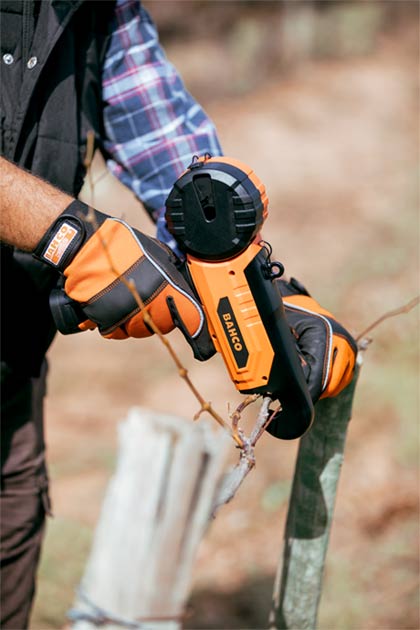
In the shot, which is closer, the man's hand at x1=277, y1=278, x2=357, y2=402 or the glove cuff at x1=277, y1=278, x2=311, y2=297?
the man's hand at x1=277, y1=278, x2=357, y2=402

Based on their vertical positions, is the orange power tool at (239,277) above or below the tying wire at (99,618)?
above

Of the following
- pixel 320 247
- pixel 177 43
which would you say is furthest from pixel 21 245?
pixel 177 43

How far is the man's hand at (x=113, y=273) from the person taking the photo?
6.21ft

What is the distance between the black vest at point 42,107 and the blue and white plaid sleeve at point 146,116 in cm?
5

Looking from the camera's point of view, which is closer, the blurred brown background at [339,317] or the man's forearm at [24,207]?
the man's forearm at [24,207]

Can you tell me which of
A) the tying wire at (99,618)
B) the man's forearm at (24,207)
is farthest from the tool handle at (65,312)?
the tying wire at (99,618)

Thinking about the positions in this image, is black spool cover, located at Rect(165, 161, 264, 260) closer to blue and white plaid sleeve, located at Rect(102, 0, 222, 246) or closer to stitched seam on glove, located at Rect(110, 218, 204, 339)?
stitched seam on glove, located at Rect(110, 218, 204, 339)

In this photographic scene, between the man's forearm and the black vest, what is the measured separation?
0.96 ft

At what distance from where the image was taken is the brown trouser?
276 centimetres

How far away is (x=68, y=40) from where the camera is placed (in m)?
2.29

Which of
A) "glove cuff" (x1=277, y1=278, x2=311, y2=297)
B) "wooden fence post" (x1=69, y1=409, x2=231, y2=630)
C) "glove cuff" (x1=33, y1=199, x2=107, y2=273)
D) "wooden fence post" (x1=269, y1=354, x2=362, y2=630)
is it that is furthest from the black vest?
"wooden fence post" (x1=69, y1=409, x2=231, y2=630)

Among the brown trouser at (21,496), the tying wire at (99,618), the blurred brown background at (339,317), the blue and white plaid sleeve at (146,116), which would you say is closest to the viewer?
the blue and white plaid sleeve at (146,116)

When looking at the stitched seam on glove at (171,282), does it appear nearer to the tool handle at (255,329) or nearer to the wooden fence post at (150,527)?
the tool handle at (255,329)

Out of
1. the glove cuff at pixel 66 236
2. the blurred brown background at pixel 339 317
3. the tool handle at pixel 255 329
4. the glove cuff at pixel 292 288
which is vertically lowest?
the blurred brown background at pixel 339 317
